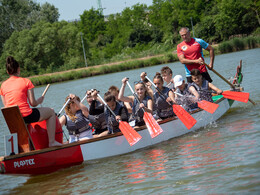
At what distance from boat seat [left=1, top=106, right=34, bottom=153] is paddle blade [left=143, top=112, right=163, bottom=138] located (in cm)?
193

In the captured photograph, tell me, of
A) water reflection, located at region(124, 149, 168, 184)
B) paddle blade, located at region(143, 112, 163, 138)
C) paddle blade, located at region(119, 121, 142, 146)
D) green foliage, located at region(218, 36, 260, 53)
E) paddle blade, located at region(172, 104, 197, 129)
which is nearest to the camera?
water reflection, located at region(124, 149, 168, 184)

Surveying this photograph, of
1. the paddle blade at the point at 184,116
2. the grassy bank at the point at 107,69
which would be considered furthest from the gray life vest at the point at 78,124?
the grassy bank at the point at 107,69

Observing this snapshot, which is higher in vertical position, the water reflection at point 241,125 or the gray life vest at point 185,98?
the gray life vest at point 185,98

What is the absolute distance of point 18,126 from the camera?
225 inches

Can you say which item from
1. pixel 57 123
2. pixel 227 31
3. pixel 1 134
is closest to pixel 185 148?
pixel 57 123

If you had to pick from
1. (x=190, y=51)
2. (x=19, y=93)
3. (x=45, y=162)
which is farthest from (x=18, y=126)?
(x=190, y=51)

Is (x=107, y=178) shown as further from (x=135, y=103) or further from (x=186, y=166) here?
(x=135, y=103)

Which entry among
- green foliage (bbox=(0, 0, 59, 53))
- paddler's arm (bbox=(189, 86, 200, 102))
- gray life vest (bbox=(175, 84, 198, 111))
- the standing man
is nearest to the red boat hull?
gray life vest (bbox=(175, 84, 198, 111))

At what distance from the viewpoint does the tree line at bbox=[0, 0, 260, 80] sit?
1965 inches

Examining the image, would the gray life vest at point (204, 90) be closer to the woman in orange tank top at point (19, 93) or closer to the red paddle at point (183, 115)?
the red paddle at point (183, 115)

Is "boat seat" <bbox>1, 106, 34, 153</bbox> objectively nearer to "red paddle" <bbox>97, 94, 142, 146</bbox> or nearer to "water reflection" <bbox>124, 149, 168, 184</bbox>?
"red paddle" <bbox>97, 94, 142, 146</bbox>

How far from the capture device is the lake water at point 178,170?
4.60 meters

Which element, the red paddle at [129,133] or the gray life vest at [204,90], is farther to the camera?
the gray life vest at [204,90]

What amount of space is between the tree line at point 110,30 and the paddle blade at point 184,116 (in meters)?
38.6
